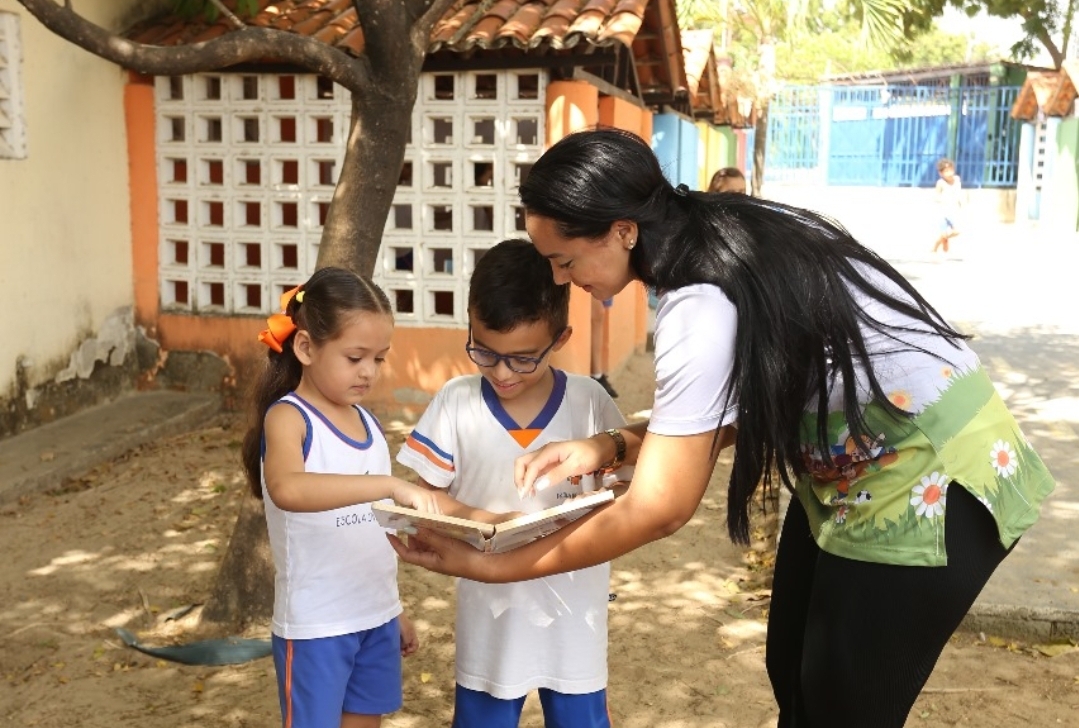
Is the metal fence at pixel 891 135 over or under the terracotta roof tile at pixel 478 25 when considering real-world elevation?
over

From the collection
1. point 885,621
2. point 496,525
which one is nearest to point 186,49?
point 496,525

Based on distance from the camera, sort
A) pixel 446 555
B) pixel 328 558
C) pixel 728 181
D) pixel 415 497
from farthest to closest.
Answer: pixel 728 181
pixel 328 558
pixel 415 497
pixel 446 555

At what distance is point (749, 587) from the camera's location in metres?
4.69

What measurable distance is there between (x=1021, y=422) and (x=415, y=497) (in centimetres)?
575

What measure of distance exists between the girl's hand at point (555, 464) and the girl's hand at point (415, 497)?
0.54 feet

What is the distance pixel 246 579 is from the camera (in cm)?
405

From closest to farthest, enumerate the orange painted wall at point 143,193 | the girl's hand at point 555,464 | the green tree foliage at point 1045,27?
the girl's hand at point 555,464 → the orange painted wall at point 143,193 → the green tree foliage at point 1045,27

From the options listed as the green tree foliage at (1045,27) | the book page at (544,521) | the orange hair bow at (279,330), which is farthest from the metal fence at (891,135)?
the book page at (544,521)

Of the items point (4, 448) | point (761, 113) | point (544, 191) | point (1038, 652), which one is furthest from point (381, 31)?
point (761, 113)

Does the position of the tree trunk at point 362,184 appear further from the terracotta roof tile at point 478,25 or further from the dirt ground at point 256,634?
the terracotta roof tile at point 478,25

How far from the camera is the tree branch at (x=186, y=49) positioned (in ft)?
12.0

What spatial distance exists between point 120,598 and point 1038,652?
3.32m

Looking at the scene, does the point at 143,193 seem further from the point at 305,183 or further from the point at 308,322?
the point at 308,322

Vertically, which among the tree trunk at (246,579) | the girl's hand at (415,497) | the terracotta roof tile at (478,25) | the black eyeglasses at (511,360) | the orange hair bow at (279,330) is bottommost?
the tree trunk at (246,579)
